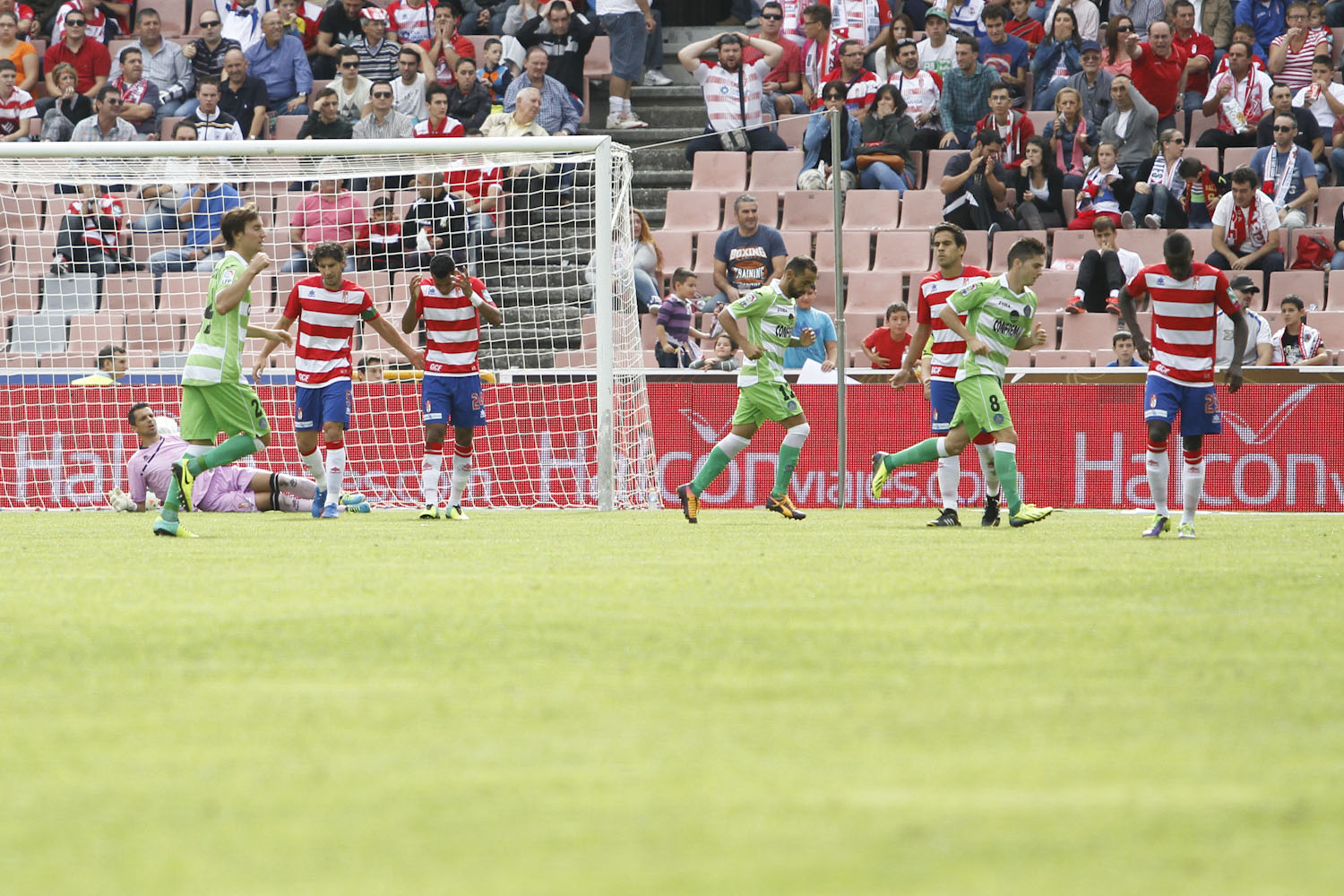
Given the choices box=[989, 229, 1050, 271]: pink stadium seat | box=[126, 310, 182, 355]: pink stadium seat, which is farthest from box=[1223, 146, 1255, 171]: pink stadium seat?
box=[126, 310, 182, 355]: pink stadium seat

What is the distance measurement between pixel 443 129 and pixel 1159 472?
1001 centimetres

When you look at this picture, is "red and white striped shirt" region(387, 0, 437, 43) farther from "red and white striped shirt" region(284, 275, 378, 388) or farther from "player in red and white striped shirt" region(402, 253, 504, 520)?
"red and white striped shirt" region(284, 275, 378, 388)

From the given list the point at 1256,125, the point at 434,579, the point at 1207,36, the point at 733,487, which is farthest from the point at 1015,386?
the point at 434,579

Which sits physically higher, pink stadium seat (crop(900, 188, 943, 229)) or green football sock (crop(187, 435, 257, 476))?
pink stadium seat (crop(900, 188, 943, 229))

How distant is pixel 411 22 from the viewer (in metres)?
20.9

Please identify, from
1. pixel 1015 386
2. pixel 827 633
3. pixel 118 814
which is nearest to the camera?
pixel 118 814

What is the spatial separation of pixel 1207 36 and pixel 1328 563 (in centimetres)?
1193

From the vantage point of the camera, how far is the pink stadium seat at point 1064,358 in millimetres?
16014

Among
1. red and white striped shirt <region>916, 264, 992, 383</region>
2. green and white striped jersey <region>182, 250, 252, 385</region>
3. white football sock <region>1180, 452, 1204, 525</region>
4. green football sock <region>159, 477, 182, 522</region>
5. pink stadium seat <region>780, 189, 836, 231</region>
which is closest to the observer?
green football sock <region>159, 477, 182, 522</region>

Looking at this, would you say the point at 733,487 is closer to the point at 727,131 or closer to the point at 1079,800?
the point at 727,131

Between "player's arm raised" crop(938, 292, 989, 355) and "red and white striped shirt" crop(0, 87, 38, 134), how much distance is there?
13078 millimetres

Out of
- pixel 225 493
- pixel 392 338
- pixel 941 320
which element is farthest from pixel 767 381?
pixel 225 493

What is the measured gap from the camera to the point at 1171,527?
11992mm

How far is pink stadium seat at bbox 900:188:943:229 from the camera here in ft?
58.6
